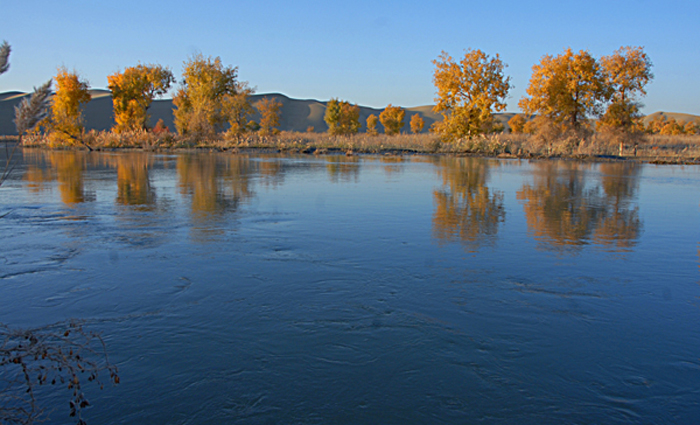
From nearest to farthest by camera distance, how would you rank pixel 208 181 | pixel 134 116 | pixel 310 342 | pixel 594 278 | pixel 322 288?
pixel 310 342 < pixel 322 288 < pixel 594 278 < pixel 208 181 < pixel 134 116

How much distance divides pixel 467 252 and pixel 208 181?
8.88m

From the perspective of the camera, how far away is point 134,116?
133 ft

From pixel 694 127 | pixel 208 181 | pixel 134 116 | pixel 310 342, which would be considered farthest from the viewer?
pixel 694 127

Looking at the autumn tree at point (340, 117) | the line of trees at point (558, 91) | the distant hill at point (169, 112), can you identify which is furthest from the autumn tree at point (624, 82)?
the distant hill at point (169, 112)

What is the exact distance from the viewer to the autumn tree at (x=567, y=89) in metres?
29.4

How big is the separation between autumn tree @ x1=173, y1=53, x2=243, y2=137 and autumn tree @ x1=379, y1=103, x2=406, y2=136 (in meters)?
38.5

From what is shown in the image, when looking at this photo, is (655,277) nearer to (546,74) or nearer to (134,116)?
(546,74)

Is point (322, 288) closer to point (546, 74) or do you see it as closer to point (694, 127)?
point (546, 74)

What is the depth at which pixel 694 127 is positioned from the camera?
76.5 meters

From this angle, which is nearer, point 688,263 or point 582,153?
point 688,263

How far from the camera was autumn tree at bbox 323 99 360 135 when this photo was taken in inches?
2630

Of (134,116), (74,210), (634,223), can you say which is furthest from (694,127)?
(74,210)

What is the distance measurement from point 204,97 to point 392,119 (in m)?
41.8

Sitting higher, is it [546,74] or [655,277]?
[546,74]
